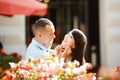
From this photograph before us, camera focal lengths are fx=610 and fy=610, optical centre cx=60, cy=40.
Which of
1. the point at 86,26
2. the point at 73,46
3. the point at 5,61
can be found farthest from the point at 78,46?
the point at 86,26

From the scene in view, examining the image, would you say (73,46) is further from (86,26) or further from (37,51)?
(86,26)

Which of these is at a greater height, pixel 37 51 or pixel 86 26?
pixel 37 51

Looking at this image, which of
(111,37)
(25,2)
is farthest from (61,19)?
(25,2)

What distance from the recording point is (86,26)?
606 inches

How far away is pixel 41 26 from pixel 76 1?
10907mm

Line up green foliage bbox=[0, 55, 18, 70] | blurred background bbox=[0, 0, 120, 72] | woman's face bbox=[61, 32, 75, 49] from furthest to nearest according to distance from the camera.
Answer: blurred background bbox=[0, 0, 120, 72], green foliage bbox=[0, 55, 18, 70], woman's face bbox=[61, 32, 75, 49]

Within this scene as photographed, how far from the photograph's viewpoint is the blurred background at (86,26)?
1310cm

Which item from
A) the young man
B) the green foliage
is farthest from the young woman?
the green foliage

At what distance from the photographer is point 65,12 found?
1592cm

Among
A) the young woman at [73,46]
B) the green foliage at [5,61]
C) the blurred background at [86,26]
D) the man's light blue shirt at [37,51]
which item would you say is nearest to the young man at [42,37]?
the man's light blue shirt at [37,51]

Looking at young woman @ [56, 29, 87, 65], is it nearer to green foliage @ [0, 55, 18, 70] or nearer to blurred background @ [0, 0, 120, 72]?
green foliage @ [0, 55, 18, 70]

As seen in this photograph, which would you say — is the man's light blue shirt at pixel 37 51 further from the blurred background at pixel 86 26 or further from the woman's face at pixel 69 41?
the blurred background at pixel 86 26

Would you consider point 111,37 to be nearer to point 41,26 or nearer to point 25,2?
point 25,2

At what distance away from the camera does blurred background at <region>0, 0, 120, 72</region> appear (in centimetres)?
1310
